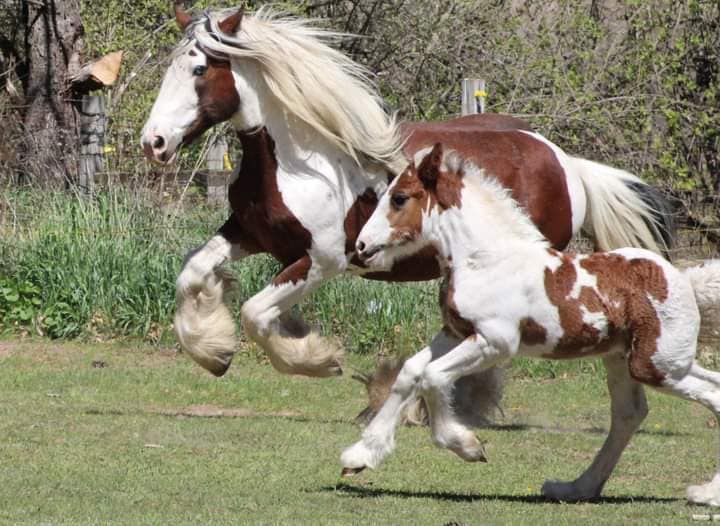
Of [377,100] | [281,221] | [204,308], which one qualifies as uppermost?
[377,100]

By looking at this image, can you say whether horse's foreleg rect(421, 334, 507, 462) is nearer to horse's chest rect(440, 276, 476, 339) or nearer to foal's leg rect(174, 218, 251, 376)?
horse's chest rect(440, 276, 476, 339)

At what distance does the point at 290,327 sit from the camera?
824 centimetres

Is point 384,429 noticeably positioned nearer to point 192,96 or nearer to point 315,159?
point 315,159

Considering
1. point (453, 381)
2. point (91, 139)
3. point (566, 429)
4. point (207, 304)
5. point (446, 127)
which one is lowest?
point (566, 429)

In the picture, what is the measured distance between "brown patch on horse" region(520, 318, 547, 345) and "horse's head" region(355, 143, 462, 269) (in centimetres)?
59

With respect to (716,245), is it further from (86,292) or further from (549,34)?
(86,292)

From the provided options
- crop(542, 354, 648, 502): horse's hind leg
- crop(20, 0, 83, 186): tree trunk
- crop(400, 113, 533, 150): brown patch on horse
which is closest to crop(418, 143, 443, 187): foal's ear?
crop(542, 354, 648, 502): horse's hind leg

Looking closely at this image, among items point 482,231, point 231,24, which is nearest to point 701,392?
point 482,231

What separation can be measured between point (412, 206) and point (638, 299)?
1.08 meters

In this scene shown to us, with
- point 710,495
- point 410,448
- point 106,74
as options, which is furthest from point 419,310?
point 710,495

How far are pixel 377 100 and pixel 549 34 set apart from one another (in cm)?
729

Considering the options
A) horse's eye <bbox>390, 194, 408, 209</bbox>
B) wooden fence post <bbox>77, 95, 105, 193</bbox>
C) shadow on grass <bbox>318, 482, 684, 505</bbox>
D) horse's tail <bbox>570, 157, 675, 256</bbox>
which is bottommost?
wooden fence post <bbox>77, 95, 105, 193</bbox>

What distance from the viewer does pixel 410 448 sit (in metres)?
8.05

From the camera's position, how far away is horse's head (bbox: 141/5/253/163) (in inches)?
304
